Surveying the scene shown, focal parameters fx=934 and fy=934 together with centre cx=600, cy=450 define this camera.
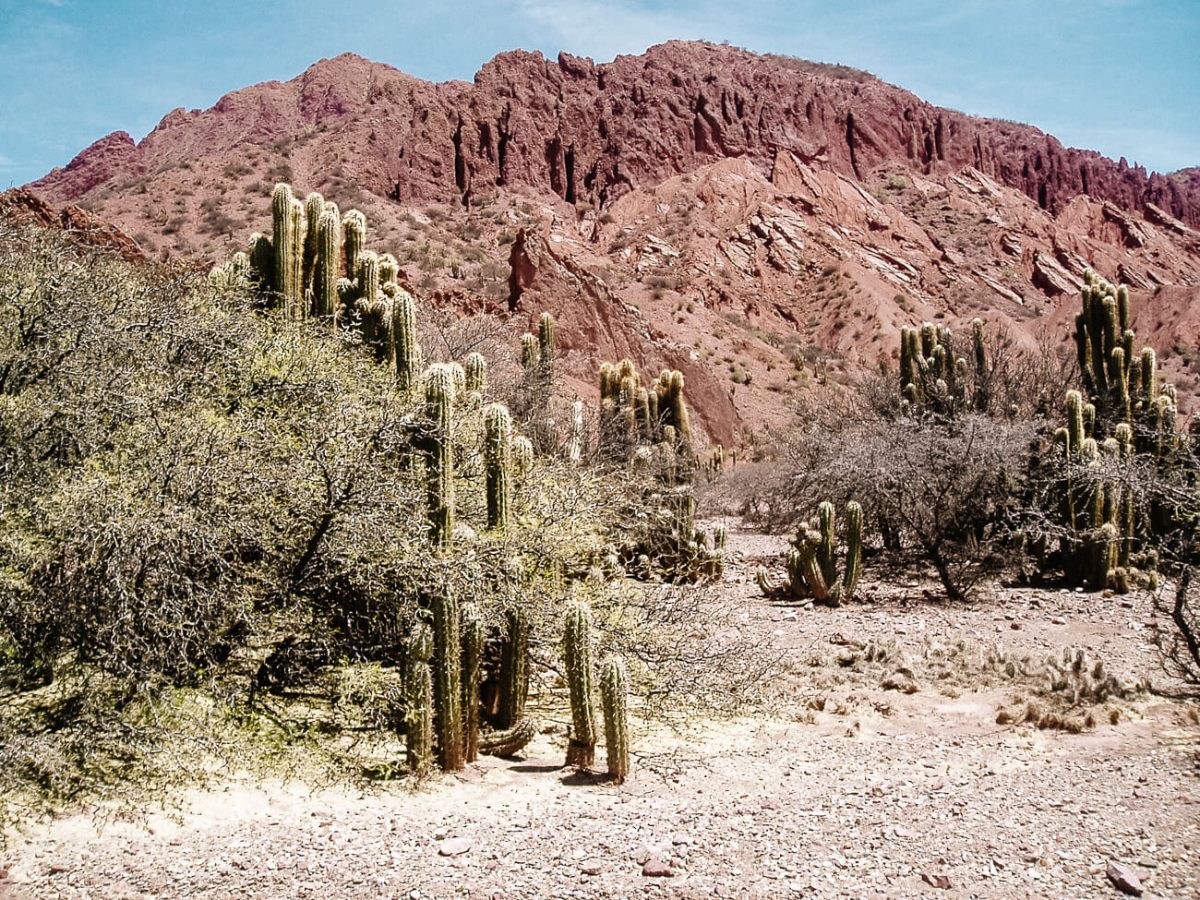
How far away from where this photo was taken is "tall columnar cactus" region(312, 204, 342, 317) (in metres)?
11.5

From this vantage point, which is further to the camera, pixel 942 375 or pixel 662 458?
pixel 942 375

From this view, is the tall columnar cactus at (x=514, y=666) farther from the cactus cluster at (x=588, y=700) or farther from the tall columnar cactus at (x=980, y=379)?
the tall columnar cactus at (x=980, y=379)

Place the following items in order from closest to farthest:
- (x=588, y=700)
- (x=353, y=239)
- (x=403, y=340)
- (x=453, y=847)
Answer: (x=453, y=847) → (x=588, y=700) → (x=403, y=340) → (x=353, y=239)

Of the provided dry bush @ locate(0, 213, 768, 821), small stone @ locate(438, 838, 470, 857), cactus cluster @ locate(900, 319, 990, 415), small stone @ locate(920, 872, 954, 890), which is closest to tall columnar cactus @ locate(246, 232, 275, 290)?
dry bush @ locate(0, 213, 768, 821)

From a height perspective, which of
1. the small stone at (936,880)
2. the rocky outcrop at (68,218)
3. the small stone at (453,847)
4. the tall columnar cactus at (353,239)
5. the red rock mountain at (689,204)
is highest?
the red rock mountain at (689,204)

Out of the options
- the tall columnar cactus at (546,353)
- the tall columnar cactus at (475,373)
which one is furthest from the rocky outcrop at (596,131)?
the tall columnar cactus at (475,373)

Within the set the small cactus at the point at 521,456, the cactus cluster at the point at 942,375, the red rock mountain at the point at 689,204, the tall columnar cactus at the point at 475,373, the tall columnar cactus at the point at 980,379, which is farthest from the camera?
the red rock mountain at the point at 689,204

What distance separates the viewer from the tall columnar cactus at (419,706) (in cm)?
650

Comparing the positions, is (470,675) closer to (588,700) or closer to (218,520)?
(588,700)

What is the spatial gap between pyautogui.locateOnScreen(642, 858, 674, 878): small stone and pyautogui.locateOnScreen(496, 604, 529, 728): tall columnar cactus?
231 centimetres

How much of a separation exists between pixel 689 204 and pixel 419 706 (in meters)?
49.0

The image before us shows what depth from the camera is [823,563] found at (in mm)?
13328

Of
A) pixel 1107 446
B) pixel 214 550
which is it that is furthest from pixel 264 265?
pixel 1107 446

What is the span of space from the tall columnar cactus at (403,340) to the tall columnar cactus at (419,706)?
367 centimetres
